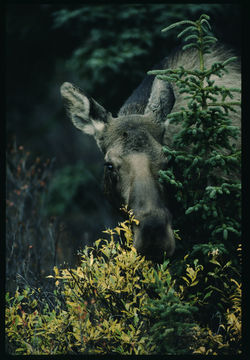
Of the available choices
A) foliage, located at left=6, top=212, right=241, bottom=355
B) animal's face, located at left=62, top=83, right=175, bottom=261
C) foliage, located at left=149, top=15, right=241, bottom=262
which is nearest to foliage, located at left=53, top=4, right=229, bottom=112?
animal's face, located at left=62, top=83, right=175, bottom=261

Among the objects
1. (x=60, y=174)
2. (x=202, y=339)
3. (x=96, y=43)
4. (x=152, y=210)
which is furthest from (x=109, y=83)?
(x=202, y=339)

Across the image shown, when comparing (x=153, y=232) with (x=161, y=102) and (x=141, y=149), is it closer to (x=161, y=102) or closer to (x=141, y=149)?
(x=141, y=149)

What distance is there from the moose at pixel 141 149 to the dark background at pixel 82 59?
106 centimetres

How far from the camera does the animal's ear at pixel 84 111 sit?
4.50m

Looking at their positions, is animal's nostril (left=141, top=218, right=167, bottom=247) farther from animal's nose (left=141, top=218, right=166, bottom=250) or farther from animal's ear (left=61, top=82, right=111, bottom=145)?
animal's ear (left=61, top=82, right=111, bottom=145)

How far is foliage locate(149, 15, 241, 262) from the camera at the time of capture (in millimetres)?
3775

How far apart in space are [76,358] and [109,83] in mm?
5176

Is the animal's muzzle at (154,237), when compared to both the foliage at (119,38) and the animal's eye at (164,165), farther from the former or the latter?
the foliage at (119,38)

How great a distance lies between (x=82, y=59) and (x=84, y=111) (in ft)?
10.4

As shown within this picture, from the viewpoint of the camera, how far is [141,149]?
3984 mm

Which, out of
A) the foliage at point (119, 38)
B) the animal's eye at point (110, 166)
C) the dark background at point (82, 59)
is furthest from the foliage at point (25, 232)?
the foliage at point (119, 38)

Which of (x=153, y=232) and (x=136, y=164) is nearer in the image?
(x=153, y=232)

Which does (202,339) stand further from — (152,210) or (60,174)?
(60,174)

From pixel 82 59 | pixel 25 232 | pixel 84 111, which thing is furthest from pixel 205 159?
pixel 82 59
